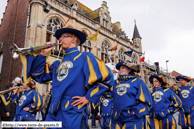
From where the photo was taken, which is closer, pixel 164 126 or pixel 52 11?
pixel 164 126

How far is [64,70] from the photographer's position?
2662mm

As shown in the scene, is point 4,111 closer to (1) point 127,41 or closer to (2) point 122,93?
(2) point 122,93

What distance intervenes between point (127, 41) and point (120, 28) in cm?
447

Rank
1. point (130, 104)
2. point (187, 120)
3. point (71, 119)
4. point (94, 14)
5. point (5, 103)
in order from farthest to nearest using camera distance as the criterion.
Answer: point (94, 14) → point (187, 120) → point (5, 103) → point (130, 104) → point (71, 119)

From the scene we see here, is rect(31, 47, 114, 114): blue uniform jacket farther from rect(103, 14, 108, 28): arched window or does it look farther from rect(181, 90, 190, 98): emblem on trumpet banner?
rect(103, 14, 108, 28): arched window

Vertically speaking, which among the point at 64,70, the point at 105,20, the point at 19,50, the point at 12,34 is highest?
the point at 105,20

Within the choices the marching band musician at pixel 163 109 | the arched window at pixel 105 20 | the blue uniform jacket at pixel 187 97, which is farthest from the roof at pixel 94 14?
the marching band musician at pixel 163 109

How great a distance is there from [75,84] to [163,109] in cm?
393

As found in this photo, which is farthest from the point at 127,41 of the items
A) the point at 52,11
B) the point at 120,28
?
the point at 52,11

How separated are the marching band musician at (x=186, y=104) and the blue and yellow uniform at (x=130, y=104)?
13.5 feet

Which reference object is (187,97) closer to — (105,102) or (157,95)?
(157,95)

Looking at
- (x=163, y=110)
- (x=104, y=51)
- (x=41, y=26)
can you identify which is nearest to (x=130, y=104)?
(x=163, y=110)

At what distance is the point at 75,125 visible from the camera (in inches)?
90.6

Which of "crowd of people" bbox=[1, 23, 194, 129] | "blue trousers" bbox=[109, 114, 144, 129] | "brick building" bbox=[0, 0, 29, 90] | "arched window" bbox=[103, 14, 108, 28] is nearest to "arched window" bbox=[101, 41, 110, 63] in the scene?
"arched window" bbox=[103, 14, 108, 28]
